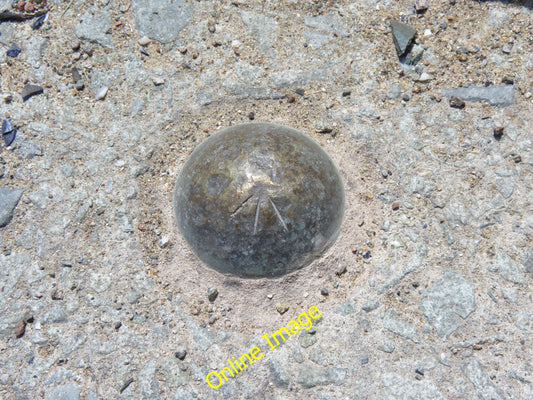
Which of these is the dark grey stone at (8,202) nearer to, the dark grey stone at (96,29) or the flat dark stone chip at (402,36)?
the dark grey stone at (96,29)

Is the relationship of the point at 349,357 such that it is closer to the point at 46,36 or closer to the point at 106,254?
the point at 106,254

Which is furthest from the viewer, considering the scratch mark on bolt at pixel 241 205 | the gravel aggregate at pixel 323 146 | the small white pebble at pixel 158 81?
the small white pebble at pixel 158 81

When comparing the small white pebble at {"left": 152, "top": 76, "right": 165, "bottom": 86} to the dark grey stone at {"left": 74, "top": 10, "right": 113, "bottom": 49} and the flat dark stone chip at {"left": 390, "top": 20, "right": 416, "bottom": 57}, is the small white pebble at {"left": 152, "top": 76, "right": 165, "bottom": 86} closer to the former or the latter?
the dark grey stone at {"left": 74, "top": 10, "right": 113, "bottom": 49}

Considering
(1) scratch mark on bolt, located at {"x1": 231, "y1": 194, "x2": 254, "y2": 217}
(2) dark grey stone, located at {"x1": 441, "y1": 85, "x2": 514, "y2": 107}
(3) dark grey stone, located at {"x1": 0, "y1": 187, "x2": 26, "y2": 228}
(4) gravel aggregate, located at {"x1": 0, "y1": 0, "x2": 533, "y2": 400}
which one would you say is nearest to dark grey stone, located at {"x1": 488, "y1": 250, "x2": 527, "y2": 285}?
(4) gravel aggregate, located at {"x1": 0, "y1": 0, "x2": 533, "y2": 400}

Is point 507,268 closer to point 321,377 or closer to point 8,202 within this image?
point 321,377

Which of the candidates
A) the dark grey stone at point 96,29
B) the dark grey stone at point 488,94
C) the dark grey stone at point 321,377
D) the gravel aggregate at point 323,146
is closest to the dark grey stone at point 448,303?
the gravel aggregate at point 323,146

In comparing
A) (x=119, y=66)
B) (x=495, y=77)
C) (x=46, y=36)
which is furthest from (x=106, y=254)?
(x=495, y=77)
